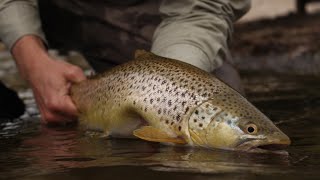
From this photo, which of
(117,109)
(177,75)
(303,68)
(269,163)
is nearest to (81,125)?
(117,109)

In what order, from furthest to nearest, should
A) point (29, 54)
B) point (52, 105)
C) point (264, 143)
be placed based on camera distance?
point (29, 54) < point (52, 105) < point (264, 143)

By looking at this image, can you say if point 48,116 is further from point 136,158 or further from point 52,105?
point 136,158

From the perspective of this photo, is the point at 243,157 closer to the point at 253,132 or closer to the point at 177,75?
the point at 253,132

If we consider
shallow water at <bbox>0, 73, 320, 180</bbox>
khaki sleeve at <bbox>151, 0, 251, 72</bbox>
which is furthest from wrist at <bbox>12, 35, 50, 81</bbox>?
khaki sleeve at <bbox>151, 0, 251, 72</bbox>

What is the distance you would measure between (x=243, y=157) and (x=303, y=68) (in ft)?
13.6

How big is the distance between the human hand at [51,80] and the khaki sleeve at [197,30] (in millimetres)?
389

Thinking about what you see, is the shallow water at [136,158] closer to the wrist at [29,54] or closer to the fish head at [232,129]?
the fish head at [232,129]

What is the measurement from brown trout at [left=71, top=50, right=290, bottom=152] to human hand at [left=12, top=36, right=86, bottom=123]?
0.63ft

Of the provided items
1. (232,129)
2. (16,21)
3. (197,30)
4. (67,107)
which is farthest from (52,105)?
(232,129)

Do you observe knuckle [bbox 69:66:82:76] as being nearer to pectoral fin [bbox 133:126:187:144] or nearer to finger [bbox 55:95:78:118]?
finger [bbox 55:95:78:118]

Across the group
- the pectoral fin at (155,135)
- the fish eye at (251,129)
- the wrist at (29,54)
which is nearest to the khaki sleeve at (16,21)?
the wrist at (29,54)

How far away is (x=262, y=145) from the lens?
2.15 metres

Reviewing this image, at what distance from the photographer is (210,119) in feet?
7.20

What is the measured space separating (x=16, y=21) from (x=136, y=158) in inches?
46.6
